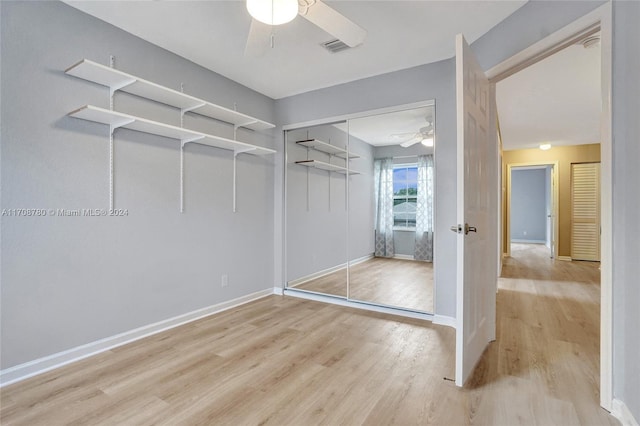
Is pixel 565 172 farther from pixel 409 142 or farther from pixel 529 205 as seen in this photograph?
pixel 409 142

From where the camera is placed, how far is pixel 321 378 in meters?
2.06

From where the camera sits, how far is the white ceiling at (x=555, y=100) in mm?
3175

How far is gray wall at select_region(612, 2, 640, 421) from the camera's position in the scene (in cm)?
150

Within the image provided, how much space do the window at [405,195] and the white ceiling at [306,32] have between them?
42.3 inches

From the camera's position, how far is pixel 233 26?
252 cm

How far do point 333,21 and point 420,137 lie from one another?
5.98ft

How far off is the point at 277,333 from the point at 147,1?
2762 mm

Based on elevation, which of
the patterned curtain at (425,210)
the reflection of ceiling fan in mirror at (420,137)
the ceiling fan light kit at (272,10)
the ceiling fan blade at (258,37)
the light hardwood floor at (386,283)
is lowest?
the light hardwood floor at (386,283)

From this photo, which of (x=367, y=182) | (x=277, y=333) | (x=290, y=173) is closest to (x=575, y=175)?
(x=367, y=182)

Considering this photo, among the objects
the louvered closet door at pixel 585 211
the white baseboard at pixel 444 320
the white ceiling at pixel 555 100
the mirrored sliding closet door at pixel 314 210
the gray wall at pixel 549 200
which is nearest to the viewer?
the white baseboard at pixel 444 320

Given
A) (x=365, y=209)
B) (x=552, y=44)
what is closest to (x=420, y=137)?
(x=365, y=209)

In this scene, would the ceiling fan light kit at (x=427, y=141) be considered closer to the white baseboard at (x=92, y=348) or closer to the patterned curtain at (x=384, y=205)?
the patterned curtain at (x=384, y=205)

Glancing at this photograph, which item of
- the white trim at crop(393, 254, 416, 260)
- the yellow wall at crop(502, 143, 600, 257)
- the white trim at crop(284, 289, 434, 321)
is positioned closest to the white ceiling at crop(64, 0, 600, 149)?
the white trim at crop(393, 254, 416, 260)

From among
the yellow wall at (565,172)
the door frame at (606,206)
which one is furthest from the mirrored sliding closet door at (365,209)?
the yellow wall at (565,172)
